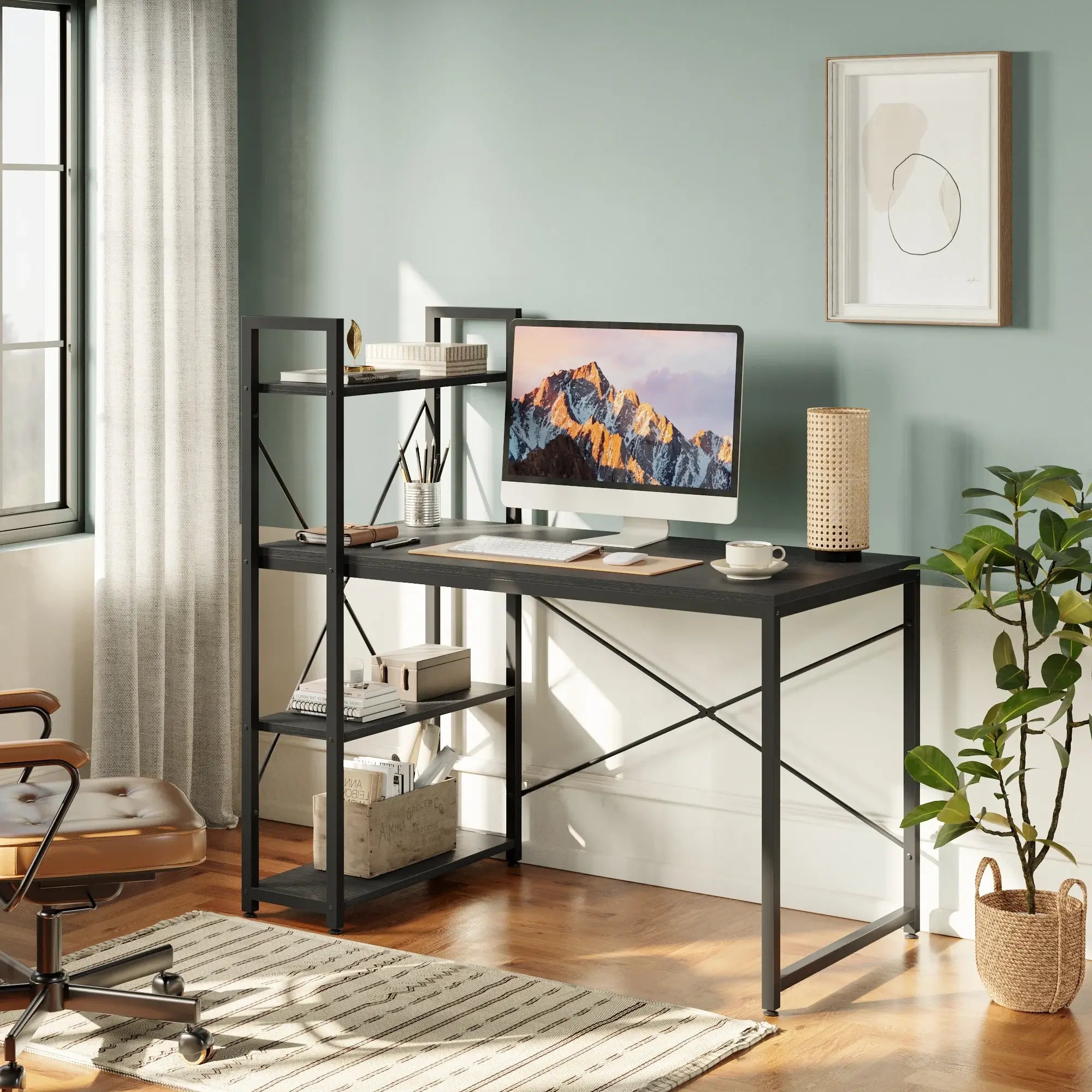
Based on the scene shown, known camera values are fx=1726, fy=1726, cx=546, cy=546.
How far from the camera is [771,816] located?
3396 millimetres

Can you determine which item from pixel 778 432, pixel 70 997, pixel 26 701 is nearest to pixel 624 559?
pixel 778 432

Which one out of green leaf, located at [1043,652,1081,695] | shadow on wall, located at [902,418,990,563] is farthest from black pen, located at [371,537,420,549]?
green leaf, located at [1043,652,1081,695]

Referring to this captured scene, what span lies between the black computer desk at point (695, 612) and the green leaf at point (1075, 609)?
1.44 feet

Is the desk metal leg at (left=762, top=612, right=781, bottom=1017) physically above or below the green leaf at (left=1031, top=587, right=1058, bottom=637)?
below

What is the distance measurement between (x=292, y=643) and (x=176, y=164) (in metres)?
1.33

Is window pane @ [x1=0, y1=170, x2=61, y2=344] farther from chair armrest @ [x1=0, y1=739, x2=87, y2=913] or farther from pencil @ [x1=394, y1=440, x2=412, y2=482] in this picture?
chair armrest @ [x1=0, y1=739, x2=87, y2=913]

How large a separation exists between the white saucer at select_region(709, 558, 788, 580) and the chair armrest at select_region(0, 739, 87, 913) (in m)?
1.33

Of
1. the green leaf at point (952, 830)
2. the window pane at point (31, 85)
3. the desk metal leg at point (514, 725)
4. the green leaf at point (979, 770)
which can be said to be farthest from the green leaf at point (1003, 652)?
the window pane at point (31, 85)

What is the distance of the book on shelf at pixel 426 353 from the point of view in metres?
4.12

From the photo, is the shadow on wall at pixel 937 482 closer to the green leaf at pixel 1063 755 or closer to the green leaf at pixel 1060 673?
the green leaf at pixel 1060 673

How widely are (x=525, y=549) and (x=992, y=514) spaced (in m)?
1.01

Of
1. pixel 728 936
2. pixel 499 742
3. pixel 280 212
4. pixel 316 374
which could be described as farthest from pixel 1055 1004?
pixel 280 212

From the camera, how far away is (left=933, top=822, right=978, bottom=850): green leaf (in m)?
3.38

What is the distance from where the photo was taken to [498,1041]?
10.7ft
